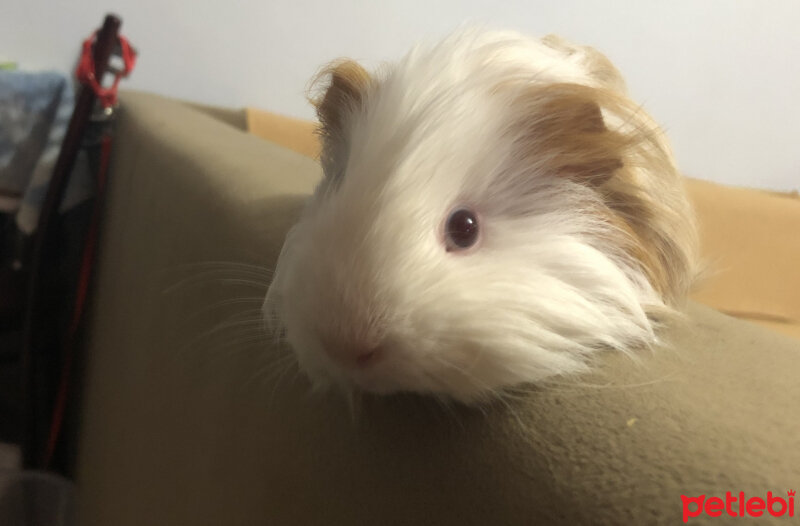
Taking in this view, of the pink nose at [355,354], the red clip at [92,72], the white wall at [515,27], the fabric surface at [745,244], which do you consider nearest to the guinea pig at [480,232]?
the pink nose at [355,354]

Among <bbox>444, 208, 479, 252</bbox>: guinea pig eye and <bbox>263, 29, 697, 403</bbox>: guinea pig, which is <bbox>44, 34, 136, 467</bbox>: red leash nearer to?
<bbox>263, 29, 697, 403</bbox>: guinea pig

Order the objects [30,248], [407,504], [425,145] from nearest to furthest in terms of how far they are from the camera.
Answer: [407,504]
[425,145]
[30,248]

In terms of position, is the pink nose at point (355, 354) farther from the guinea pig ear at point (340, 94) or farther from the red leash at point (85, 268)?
the red leash at point (85, 268)

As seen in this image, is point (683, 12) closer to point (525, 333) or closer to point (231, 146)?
point (231, 146)

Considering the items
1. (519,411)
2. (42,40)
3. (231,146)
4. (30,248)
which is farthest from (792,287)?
(42,40)

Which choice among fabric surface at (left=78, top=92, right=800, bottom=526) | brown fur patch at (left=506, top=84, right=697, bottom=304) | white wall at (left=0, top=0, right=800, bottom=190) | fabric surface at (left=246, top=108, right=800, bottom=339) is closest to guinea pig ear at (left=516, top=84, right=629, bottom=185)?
brown fur patch at (left=506, top=84, right=697, bottom=304)

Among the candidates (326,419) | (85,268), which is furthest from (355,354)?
(85,268)
